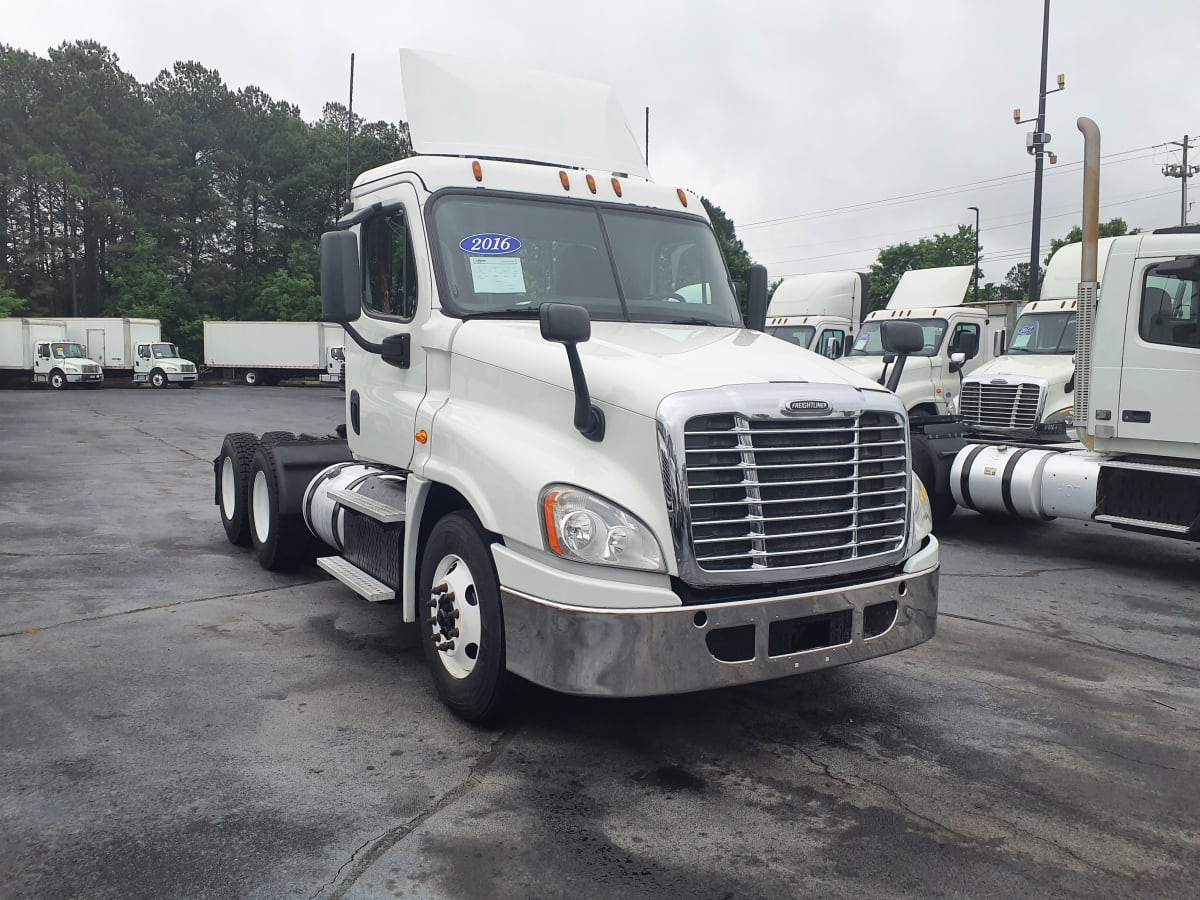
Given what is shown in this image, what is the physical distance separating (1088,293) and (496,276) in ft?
19.8

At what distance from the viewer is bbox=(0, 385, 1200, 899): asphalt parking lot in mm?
3377

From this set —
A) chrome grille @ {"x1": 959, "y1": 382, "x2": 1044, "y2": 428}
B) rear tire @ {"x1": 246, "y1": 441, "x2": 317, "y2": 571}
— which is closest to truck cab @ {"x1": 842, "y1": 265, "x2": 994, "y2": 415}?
chrome grille @ {"x1": 959, "y1": 382, "x2": 1044, "y2": 428}

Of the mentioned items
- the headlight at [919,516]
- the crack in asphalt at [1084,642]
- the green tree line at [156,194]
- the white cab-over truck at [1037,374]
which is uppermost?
the green tree line at [156,194]

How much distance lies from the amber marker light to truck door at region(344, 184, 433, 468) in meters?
1.46

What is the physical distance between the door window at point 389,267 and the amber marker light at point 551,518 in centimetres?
185

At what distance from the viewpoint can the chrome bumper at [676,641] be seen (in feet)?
12.8

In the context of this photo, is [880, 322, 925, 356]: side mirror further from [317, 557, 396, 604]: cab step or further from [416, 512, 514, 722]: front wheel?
[317, 557, 396, 604]: cab step

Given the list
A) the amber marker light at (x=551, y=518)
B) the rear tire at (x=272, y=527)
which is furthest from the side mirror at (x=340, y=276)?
the rear tire at (x=272, y=527)

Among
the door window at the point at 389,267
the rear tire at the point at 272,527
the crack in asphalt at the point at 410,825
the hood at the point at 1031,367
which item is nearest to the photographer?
the crack in asphalt at the point at 410,825

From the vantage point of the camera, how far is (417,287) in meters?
5.32

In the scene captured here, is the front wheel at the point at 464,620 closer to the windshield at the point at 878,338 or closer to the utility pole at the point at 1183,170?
the windshield at the point at 878,338

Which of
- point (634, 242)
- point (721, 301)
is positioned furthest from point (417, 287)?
point (721, 301)

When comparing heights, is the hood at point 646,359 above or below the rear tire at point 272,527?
above

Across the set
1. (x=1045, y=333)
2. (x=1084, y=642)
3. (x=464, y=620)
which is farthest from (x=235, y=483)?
(x=1045, y=333)
